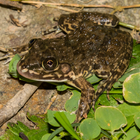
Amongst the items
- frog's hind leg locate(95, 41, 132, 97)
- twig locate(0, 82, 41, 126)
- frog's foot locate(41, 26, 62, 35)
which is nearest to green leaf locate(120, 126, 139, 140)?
frog's hind leg locate(95, 41, 132, 97)

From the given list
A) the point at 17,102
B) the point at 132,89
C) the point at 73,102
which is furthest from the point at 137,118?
the point at 17,102

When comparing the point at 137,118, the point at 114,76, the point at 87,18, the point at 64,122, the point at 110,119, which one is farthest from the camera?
the point at 87,18

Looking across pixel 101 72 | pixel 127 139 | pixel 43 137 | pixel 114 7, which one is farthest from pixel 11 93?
pixel 114 7

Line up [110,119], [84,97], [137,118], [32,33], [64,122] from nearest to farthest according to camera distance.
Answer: [64,122] → [110,119] → [137,118] → [84,97] → [32,33]

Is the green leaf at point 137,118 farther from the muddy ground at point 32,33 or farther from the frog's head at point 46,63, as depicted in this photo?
the muddy ground at point 32,33

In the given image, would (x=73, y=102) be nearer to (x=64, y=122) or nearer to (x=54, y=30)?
(x=64, y=122)

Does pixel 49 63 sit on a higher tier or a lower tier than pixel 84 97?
higher
